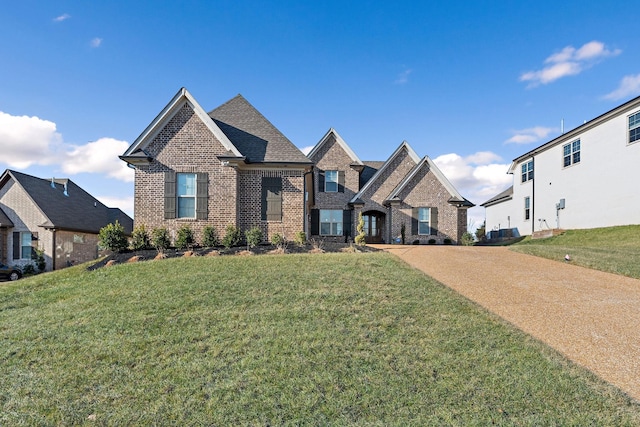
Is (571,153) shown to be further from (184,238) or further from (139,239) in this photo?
(139,239)

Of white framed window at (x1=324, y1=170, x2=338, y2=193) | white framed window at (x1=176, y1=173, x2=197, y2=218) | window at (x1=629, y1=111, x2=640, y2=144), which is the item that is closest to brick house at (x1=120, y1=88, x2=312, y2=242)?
white framed window at (x1=176, y1=173, x2=197, y2=218)

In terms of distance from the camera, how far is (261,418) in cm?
383

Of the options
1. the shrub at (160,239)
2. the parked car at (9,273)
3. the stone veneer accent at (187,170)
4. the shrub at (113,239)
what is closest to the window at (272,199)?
the stone veneer accent at (187,170)

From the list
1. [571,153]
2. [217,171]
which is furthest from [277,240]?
[571,153]

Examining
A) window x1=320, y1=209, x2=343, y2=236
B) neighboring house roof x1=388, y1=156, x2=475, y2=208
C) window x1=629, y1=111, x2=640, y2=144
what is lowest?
window x1=320, y1=209, x2=343, y2=236

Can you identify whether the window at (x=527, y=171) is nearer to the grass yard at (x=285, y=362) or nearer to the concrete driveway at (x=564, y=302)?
the concrete driveway at (x=564, y=302)

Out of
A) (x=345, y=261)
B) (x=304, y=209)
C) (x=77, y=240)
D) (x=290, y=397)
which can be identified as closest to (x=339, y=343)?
(x=290, y=397)

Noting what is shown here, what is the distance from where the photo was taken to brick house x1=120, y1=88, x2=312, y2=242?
14.1m

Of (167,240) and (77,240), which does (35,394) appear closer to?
(167,240)

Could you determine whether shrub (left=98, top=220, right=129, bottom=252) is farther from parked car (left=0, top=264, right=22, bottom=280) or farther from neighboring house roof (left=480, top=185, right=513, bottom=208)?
neighboring house roof (left=480, top=185, right=513, bottom=208)

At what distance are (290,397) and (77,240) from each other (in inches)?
969

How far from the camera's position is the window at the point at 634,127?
1758 cm

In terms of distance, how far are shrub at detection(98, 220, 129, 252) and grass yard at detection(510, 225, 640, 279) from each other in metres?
15.8

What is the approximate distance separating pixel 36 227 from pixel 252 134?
615 inches
